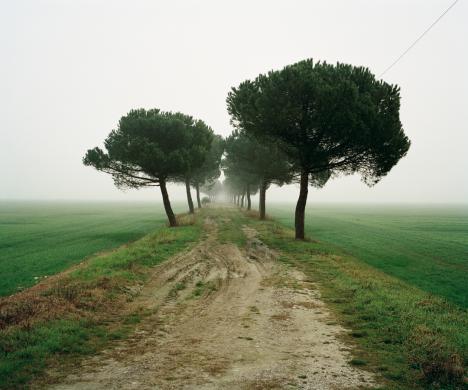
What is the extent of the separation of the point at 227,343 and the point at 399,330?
4869 mm

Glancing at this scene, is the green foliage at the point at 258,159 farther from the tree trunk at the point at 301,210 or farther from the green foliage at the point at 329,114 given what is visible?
the green foliage at the point at 329,114

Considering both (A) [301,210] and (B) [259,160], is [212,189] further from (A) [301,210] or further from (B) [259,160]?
(A) [301,210]

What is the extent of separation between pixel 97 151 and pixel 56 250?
39.7 feet

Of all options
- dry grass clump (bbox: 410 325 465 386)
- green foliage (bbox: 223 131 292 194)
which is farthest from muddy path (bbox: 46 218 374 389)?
green foliage (bbox: 223 131 292 194)

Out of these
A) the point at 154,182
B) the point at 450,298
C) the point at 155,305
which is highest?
the point at 154,182

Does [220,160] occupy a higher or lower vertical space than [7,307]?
higher

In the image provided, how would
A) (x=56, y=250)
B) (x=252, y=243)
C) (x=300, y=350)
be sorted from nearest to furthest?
(x=300, y=350)
(x=252, y=243)
(x=56, y=250)

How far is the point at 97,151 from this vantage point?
110 feet

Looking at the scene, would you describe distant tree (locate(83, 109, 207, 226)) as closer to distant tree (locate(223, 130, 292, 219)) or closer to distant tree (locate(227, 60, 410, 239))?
distant tree (locate(223, 130, 292, 219))

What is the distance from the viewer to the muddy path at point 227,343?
6.06m

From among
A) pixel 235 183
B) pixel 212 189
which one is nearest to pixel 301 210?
pixel 235 183

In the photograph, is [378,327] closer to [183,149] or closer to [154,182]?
[183,149]

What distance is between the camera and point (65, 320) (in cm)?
898

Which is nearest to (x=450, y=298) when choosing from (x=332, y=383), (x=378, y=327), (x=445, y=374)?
(x=378, y=327)
